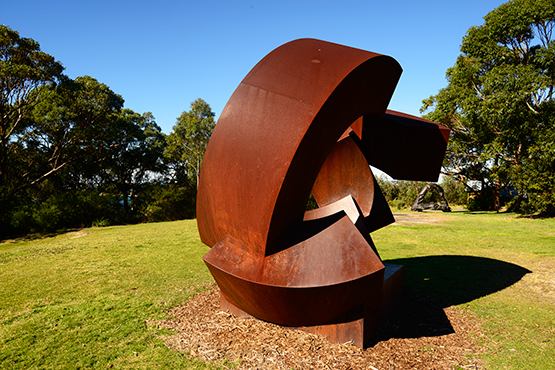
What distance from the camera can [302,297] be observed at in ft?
13.6

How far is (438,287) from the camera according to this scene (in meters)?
7.38

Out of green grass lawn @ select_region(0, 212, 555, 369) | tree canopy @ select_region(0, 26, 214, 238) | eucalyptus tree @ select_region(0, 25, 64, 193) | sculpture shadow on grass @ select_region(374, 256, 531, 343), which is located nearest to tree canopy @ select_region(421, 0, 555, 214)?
green grass lawn @ select_region(0, 212, 555, 369)

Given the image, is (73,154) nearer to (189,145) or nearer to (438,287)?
(189,145)

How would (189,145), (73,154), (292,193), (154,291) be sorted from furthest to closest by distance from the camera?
(189,145)
(73,154)
(154,291)
(292,193)

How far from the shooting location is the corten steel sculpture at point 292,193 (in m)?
4.09

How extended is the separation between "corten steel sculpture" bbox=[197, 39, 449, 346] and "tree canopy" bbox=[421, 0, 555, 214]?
65.2 ft

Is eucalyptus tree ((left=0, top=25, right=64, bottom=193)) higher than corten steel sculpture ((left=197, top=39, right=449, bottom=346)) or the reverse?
higher

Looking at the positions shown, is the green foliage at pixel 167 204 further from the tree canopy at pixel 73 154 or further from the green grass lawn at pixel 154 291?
the green grass lawn at pixel 154 291

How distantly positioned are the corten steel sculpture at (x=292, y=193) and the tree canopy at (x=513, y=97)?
19878 mm

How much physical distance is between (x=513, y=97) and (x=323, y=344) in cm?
2154

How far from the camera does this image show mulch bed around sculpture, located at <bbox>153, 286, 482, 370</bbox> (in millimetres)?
4152

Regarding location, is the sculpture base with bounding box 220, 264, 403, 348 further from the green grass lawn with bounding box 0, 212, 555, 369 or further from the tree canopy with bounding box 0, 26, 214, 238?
the tree canopy with bounding box 0, 26, 214, 238

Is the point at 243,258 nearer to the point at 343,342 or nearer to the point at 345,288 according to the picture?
the point at 345,288

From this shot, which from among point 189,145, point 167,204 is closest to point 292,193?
point 167,204
